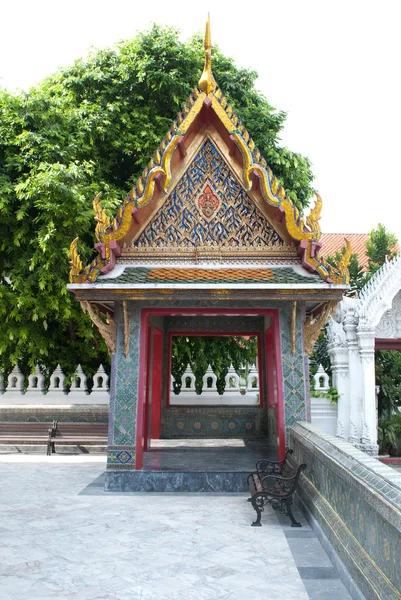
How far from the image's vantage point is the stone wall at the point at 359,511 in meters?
2.51

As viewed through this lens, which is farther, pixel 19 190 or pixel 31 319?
pixel 31 319

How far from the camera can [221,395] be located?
34.5ft

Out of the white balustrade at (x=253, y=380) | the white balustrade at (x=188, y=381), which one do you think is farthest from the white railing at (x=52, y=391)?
the white balustrade at (x=253, y=380)

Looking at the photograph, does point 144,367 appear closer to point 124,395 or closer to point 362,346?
point 124,395

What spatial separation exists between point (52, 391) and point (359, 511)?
9.44 metres

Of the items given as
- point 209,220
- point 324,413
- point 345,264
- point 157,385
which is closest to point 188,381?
point 157,385

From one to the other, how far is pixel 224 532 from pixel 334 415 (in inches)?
256

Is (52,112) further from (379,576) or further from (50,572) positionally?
(379,576)

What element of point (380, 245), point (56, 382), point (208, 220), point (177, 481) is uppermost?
point (380, 245)

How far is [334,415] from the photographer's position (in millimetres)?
10664

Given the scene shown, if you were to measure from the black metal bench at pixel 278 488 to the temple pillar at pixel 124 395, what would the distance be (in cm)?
151

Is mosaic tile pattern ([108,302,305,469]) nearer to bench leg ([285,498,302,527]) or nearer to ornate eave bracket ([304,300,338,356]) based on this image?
ornate eave bracket ([304,300,338,356])

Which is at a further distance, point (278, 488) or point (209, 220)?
point (209, 220)

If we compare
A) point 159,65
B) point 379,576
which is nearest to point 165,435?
point 379,576
